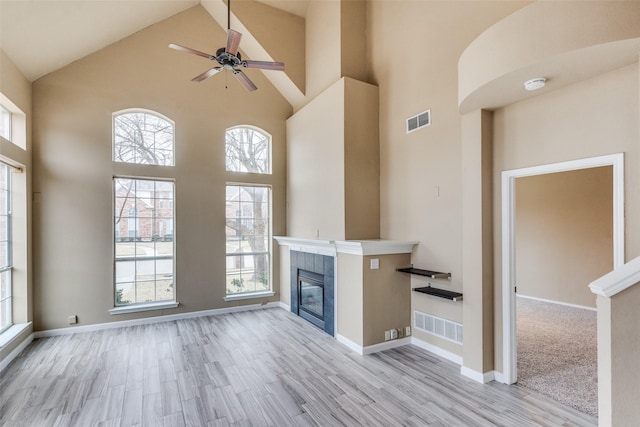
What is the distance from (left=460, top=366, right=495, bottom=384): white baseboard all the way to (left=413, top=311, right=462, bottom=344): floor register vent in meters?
0.35

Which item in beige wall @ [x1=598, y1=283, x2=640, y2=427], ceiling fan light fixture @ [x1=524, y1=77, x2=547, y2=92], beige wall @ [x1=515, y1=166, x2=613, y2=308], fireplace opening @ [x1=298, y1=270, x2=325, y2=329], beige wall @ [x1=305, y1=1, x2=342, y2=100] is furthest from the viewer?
beige wall @ [x1=515, y1=166, x2=613, y2=308]

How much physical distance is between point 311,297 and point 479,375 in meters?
2.70

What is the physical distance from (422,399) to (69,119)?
6082 mm

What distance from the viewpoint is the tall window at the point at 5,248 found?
407 cm

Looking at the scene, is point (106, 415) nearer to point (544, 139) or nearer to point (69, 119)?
point (69, 119)

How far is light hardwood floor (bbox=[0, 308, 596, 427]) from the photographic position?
2.69 metres

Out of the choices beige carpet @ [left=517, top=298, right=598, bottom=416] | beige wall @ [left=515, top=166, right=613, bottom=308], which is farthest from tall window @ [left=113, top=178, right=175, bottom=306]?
beige wall @ [left=515, top=166, right=613, bottom=308]

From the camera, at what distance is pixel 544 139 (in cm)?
296

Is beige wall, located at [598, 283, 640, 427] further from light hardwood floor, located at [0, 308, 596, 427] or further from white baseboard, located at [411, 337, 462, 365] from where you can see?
white baseboard, located at [411, 337, 462, 365]

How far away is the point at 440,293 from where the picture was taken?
12.2 feet

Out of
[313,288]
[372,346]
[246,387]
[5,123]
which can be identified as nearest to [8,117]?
[5,123]

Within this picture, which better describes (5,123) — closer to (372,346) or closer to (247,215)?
(247,215)

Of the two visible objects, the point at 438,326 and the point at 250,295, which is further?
the point at 250,295

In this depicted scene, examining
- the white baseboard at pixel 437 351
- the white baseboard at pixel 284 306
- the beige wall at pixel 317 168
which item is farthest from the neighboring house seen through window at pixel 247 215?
the white baseboard at pixel 437 351
